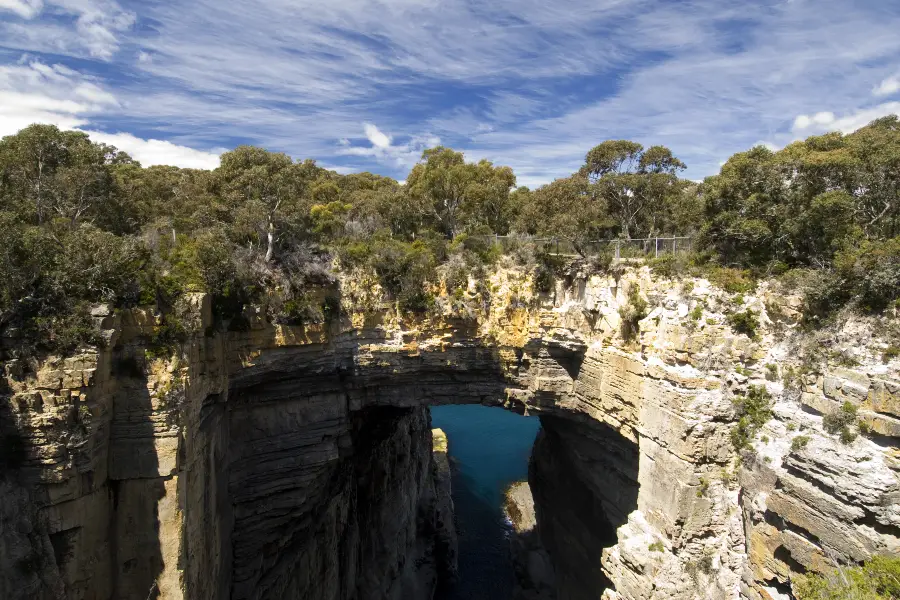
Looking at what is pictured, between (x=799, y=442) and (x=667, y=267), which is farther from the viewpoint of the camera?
(x=667, y=267)

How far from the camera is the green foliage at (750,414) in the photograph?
42.9ft

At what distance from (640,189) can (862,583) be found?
17709mm

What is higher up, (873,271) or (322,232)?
(322,232)

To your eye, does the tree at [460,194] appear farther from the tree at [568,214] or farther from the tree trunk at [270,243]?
the tree trunk at [270,243]

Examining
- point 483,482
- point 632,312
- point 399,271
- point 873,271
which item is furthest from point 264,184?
point 483,482

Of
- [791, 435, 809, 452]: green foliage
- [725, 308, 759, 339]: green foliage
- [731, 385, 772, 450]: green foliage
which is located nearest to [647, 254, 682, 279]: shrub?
[725, 308, 759, 339]: green foliage

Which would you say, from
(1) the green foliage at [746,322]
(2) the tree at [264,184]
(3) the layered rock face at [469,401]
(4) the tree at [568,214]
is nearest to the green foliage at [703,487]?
(3) the layered rock face at [469,401]

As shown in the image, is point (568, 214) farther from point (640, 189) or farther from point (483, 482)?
point (483, 482)

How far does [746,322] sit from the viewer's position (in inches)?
550

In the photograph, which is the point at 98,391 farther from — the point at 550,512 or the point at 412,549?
the point at 412,549

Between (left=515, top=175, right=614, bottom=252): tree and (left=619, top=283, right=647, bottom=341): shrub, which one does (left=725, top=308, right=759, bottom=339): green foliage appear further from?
(left=515, top=175, right=614, bottom=252): tree

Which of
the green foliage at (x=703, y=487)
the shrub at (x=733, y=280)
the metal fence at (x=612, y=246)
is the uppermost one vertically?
the metal fence at (x=612, y=246)

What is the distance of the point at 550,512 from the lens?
25.9 m

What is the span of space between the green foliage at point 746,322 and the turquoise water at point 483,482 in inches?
947
